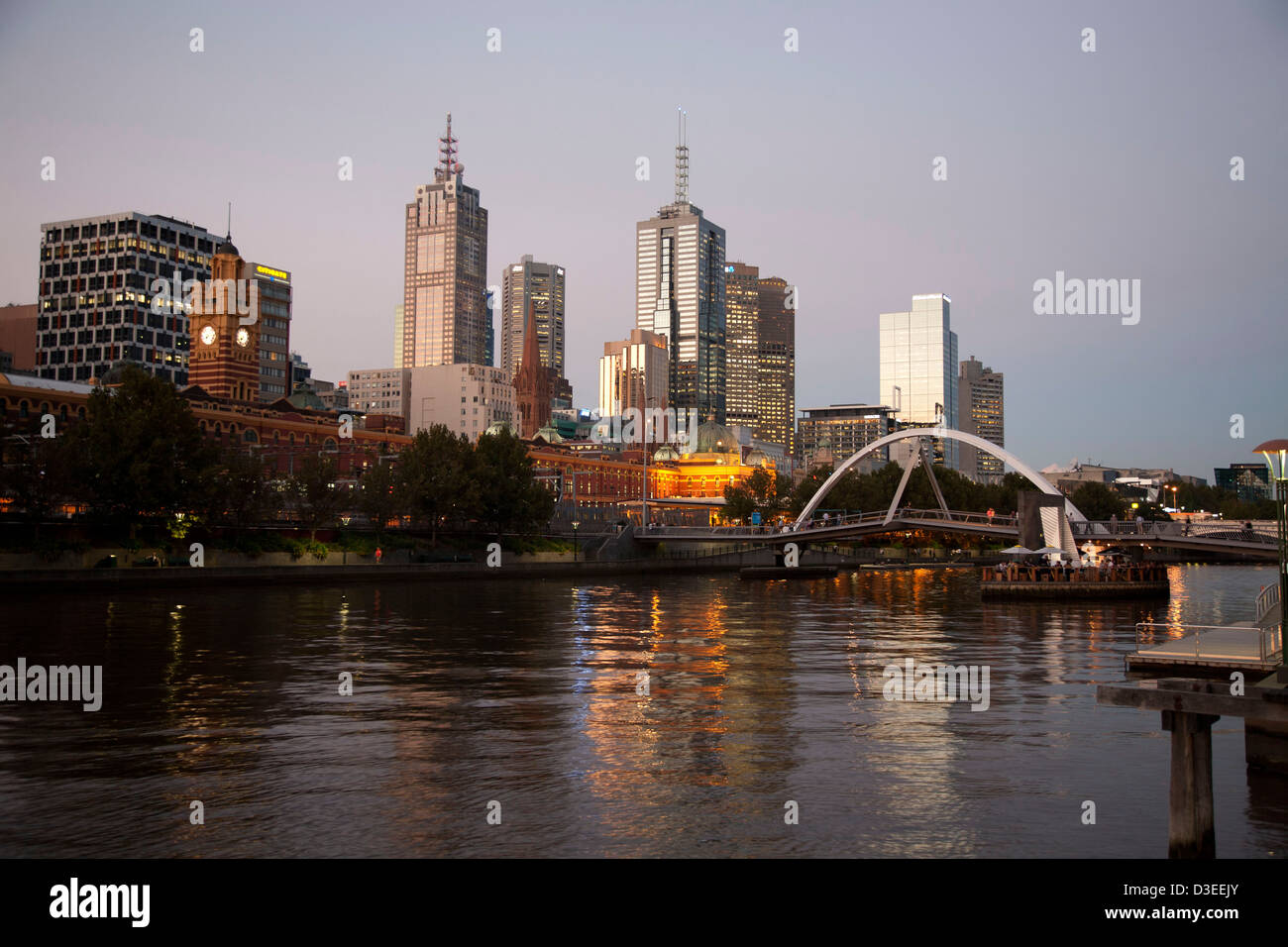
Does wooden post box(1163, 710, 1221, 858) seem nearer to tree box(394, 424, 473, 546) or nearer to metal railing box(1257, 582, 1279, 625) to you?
metal railing box(1257, 582, 1279, 625)

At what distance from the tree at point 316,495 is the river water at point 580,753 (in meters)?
46.2

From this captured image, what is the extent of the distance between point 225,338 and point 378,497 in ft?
290

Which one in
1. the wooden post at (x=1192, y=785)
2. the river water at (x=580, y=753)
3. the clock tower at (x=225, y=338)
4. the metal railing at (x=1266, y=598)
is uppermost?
the clock tower at (x=225, y=338)

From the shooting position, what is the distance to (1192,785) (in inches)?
527

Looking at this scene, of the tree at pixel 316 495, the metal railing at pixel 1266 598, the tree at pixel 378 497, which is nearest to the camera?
the metal railing at pixel 1266 598

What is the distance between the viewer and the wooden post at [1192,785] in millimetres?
13328

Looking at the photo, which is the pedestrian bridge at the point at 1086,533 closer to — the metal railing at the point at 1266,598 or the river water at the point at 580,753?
the metal railing at the point at 1266,598

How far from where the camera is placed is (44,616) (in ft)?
160

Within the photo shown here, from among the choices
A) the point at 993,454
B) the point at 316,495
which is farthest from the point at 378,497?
the point at 993,454

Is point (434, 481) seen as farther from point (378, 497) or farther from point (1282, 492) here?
point (1282, 492)

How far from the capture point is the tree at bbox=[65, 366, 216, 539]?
72.9 meters

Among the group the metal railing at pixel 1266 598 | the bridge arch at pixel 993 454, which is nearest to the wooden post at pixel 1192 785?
the metal railing at pixel 1266 598

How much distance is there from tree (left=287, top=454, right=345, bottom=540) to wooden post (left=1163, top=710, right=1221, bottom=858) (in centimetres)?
8288
